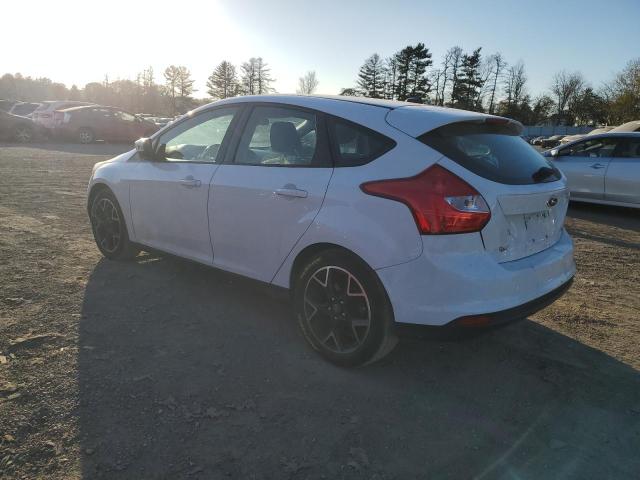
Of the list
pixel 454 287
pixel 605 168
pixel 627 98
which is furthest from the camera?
pixel 627 98

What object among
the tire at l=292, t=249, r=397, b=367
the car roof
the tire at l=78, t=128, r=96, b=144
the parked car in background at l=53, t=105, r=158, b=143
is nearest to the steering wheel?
the car roof

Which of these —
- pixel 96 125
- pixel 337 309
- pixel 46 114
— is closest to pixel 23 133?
pixel 46 114

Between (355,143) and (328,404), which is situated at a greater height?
(355,143)

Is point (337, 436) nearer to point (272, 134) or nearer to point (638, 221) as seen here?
point (272, 134)

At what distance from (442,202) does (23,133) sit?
21942 millimetres

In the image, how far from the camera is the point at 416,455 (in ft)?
7.66

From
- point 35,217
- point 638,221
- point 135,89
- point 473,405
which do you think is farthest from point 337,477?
point 135,89

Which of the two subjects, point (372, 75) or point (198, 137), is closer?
point (198, 137)

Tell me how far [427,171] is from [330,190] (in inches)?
23.5

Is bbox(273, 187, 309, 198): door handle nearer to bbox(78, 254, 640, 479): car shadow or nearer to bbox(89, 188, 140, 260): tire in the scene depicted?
bbox(78, 254, 640, 479): car shadow

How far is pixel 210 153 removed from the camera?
12.8ft

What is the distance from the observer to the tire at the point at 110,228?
15.8ft

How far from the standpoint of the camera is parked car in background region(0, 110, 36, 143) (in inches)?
770

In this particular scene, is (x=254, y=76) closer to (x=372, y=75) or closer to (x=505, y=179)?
(x=372, y=75)
